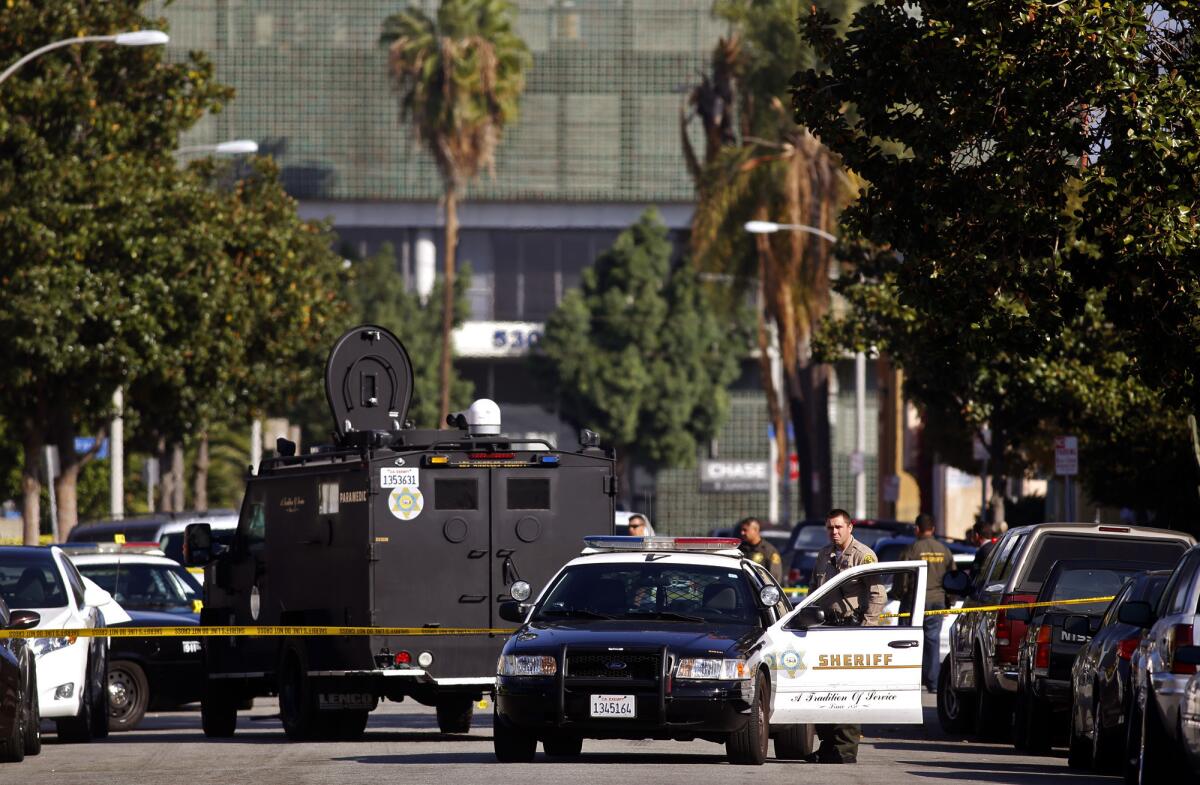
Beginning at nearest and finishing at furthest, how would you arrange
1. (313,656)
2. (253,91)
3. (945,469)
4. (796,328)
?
(313,656), (796,328), (945,469), (253,91)

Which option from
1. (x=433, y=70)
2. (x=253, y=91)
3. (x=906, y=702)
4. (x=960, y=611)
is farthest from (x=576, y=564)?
(x=253, y=91)

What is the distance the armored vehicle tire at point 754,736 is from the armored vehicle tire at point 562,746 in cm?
117

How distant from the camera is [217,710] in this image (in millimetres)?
20688

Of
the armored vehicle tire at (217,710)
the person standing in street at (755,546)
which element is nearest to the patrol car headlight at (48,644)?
the armored vehicle tire at (217,710)

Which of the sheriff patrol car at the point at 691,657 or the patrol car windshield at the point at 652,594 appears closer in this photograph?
the sheriff patrol car at the point at 691,657

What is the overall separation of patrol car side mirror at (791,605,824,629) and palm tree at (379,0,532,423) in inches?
2140

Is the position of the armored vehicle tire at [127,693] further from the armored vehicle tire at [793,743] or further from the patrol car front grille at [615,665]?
the patrol car front grille at [615,665]

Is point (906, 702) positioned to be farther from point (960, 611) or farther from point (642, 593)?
point (960, 611)

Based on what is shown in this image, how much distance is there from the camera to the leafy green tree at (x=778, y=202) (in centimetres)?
5075

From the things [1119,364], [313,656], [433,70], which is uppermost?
[433,70]

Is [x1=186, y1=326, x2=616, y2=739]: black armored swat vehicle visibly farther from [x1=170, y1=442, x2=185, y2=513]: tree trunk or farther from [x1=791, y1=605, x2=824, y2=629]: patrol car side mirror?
[x1=170, y1=442, x2=185, y2=513]: tree trunk

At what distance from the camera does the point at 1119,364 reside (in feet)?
108

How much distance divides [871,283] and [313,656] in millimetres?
22119

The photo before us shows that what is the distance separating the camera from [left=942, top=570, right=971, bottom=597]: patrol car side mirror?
19.4 meters
